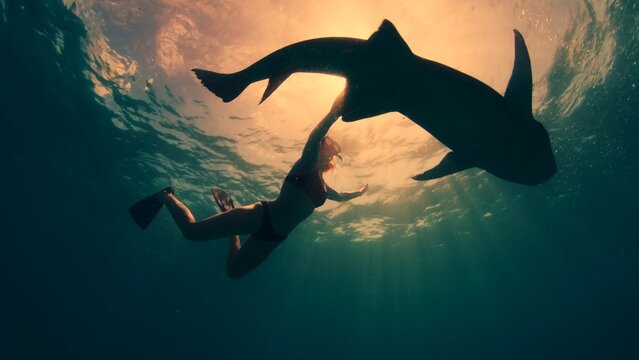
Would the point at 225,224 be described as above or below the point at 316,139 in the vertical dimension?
below

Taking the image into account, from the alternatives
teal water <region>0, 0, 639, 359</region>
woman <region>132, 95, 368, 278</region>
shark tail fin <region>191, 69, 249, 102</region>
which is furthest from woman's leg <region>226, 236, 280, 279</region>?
teal water <region>0, 0, 639, 359</region>

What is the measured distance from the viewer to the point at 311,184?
15.9 ft

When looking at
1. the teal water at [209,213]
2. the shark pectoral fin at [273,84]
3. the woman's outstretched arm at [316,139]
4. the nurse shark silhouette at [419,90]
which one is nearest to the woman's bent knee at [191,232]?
the woman's outstretched arm at [316,139]

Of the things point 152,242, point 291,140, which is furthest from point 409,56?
point 152,242

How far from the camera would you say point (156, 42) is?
35.4ft

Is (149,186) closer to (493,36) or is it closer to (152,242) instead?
(152,242)

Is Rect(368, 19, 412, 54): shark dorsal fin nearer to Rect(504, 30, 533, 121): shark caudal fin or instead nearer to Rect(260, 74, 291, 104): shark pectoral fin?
Rect(260, 74, 291, 104): shark pectoral fin

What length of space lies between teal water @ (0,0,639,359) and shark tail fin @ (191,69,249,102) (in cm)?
899

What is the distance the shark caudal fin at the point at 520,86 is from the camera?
3238mm

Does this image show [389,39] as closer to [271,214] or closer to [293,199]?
[293,199]

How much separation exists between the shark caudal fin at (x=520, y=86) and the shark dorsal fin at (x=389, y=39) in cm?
113

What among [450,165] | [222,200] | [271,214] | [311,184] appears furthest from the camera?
[222,200]

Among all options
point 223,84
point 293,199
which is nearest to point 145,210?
point 293,199

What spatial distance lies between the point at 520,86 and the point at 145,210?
609 cm
